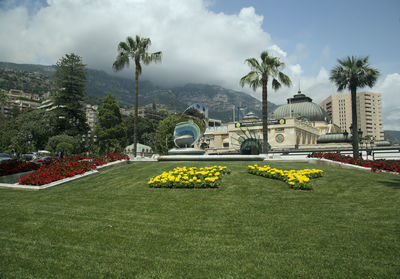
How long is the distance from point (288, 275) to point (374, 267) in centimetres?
159

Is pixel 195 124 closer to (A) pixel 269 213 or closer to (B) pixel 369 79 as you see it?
(B) pixel 369 79

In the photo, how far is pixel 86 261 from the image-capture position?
5.77 metres

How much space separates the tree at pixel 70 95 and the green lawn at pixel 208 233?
45.5m

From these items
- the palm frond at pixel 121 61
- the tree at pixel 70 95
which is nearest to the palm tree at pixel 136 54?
the palm frond at pixel 121 61

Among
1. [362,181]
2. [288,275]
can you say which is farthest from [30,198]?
[362,181]

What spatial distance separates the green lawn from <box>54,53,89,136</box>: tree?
149 ft

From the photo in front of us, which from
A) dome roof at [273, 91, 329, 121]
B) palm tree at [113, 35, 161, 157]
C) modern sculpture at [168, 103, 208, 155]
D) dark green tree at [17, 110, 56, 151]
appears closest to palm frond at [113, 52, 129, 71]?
palm tree at [113, 35, 161, 157]

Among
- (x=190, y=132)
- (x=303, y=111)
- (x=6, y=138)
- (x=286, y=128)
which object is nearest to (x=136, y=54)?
(x=190, y=132)

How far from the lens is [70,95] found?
5425cm

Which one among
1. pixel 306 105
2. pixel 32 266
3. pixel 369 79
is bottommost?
pixel 32 266

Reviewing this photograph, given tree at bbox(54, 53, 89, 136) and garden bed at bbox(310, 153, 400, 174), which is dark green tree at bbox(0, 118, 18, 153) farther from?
garden bed at bbox(310, 153, 400, 174)

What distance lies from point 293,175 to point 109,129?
50.0 metres

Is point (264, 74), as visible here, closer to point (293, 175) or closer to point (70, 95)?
point (293, 175)

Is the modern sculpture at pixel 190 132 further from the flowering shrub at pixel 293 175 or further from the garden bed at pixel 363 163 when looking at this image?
the flowering shrub at pixel 293 175
